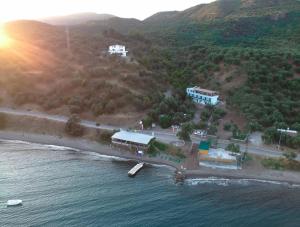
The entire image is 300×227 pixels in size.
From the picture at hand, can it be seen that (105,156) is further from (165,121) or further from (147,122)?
(165,121)

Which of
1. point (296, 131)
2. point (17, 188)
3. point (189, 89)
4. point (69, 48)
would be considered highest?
point (69, 48)

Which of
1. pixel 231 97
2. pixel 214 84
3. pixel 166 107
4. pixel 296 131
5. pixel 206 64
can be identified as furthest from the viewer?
pixel 206 64

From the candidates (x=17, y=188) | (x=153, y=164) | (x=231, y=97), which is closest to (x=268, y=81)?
(x=231, y=97)

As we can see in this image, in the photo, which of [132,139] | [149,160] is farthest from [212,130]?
[132,139]

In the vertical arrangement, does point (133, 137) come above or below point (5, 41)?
below

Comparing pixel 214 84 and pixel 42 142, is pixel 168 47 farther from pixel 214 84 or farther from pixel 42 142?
pixel 42 142

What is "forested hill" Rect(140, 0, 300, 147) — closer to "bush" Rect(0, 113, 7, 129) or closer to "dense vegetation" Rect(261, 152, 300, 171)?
"dense vegetation" Rect(261, 152, 300, 171)
